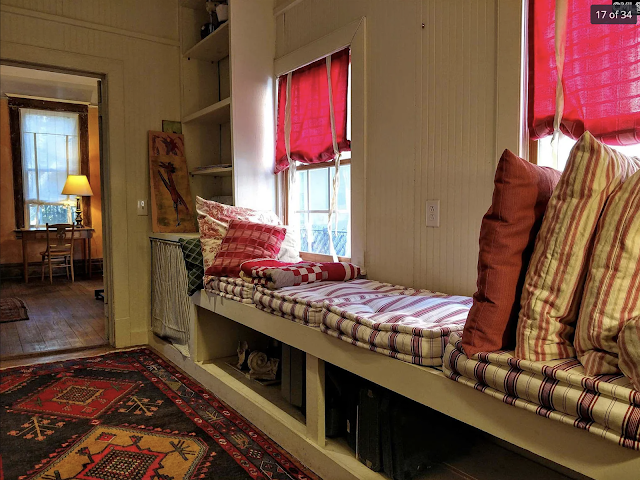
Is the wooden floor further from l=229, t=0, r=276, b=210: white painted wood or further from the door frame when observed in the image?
l=229, t=0, r=276, b=210: white painted wood

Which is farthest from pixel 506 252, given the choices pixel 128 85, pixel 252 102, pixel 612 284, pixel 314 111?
pixel 128 85

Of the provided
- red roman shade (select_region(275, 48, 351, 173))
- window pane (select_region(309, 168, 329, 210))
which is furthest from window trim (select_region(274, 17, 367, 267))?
window pane (select_region(309, 168, 329, 210))

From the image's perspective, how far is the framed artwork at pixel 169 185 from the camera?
12.5 ft

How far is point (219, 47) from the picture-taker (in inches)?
148

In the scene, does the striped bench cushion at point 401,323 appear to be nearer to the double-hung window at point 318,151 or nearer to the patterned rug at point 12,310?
the double-hung window at point 318,151

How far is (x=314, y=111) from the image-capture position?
10.1ft

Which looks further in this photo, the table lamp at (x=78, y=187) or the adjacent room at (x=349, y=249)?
the table lamp at (x=78, y=187)

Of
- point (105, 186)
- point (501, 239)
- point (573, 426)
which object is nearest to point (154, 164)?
point (105, 186)

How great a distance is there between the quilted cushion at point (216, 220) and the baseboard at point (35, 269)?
5.80m

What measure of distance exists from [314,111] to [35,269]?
655 cm

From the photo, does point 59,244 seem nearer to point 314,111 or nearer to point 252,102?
point 252,102

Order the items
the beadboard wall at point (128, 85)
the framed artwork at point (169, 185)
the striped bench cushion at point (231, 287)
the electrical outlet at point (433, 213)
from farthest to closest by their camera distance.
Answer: the framed artwork at point (169, 185) < the beadboard wall at point (128, 85) < the striped bench cushion at point (231, 287) < the electrical outlet at point (433, 213)

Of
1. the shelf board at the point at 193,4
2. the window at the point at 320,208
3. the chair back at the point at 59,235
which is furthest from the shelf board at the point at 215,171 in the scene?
the chair back at the point at 59,235

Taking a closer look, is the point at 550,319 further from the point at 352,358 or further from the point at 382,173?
the point at 382,173
